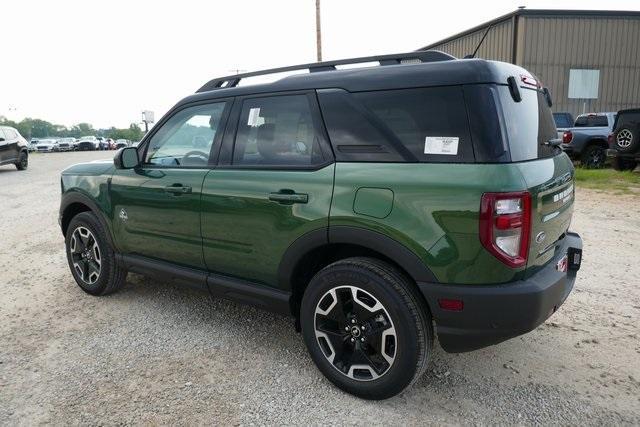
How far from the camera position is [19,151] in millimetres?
17219

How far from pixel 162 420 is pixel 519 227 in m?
2.10

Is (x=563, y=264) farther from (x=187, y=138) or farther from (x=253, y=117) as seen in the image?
(x=187, y=138)

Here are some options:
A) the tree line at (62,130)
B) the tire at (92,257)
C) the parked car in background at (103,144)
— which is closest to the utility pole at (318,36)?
the tire at (92,257)

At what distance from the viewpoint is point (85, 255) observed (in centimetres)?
436

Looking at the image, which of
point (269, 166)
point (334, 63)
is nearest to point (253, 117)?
point (269, 166)

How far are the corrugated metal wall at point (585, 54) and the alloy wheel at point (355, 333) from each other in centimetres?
2071

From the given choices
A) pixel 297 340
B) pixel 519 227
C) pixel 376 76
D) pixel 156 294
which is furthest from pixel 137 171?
pixel 519 227

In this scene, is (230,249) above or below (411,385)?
above

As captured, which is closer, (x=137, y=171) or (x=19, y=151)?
(x=137, y=171)

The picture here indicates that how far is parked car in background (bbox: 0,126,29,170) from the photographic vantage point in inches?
637

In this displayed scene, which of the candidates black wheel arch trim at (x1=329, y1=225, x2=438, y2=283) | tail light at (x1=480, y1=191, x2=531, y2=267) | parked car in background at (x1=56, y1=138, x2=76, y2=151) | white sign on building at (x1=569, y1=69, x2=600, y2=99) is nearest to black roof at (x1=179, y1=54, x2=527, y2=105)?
tail light at (x1=480, y1=191, x2=531, y2=267)

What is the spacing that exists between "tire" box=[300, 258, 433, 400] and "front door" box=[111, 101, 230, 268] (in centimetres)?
109

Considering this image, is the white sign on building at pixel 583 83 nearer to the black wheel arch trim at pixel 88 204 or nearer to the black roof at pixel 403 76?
the black roof at pixel 403 76

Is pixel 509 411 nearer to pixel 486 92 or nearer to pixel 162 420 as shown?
pixel 486 92
